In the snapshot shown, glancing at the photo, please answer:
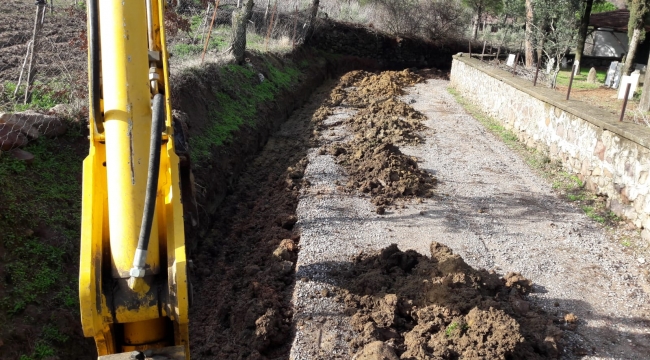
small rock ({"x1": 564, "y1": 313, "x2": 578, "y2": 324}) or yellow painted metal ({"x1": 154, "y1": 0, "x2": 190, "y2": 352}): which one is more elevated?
yellow painted metal ({"x1": 154, "y1": 0, "x2": 190, "y2": 352})

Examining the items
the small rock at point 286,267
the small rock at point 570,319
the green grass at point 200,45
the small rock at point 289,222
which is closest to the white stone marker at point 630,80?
the small rock at point 570,319

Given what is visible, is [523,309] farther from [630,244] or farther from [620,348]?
[630,244]

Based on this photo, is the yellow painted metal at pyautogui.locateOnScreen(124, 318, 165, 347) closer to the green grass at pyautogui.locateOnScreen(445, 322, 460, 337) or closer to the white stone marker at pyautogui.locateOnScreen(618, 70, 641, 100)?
the green grass at pyautogui.locateOnScreen(445, 322, 460, 337)

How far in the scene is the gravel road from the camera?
193 inches

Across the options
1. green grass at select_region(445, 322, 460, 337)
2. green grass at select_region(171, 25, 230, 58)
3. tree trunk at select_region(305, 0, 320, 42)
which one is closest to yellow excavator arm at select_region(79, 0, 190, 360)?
green grass at select_region(445, 322, 460, 337)

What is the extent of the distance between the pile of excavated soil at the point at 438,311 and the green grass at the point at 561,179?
2.97 meters

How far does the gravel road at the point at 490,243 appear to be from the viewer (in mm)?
4895

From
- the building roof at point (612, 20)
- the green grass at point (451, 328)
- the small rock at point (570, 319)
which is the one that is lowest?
the small rock at point (570, 319)

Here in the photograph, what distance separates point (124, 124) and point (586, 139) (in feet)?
28.0

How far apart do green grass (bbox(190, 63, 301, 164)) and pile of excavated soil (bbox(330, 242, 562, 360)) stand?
3.79 m

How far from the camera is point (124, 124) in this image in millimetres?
2607

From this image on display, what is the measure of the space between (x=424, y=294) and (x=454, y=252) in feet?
5.17

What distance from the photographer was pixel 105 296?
261 centimetres

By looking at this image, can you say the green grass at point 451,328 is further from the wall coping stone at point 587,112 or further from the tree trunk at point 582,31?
the tree trunk at point 582,31
